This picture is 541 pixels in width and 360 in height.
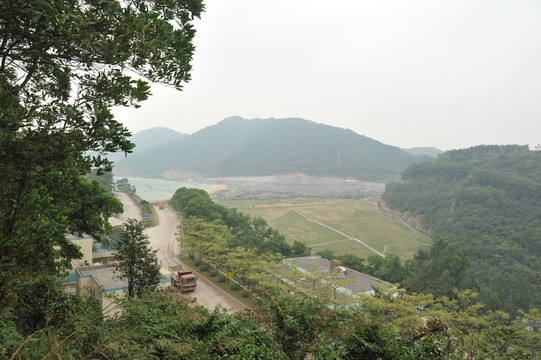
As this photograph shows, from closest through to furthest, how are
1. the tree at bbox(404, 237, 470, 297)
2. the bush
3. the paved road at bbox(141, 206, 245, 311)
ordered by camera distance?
1. the paved road at bbox(141, 206, 245, 311)
2. the bush
3. the tree at bbox(404, 237, 470, 297)

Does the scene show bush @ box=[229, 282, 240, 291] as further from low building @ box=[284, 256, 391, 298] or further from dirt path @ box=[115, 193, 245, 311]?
low building @ box=[284, 256, 391, 298]

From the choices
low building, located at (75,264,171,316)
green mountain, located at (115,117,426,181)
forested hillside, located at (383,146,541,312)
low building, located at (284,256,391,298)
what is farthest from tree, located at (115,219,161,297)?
green mountain, located at (115,117,426,181)

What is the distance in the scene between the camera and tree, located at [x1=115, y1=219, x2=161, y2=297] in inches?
330

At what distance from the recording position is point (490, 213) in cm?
3700

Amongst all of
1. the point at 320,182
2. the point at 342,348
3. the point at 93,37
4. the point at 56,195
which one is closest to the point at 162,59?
the point at 93,37

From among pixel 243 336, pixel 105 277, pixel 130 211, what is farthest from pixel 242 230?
pixel 243 336

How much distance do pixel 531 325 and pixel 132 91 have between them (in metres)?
20.9

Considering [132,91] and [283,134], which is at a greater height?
[283,134]

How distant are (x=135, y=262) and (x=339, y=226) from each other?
36100mm

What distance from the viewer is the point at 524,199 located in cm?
3916

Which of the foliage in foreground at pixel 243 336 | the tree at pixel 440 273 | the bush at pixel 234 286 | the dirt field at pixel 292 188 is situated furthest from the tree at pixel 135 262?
the dirt field at pixel 292 188

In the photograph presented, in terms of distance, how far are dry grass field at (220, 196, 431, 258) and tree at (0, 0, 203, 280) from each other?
27895 mm

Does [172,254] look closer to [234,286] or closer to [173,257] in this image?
[173,257]

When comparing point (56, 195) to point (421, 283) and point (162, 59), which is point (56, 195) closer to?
point (162, 59)
